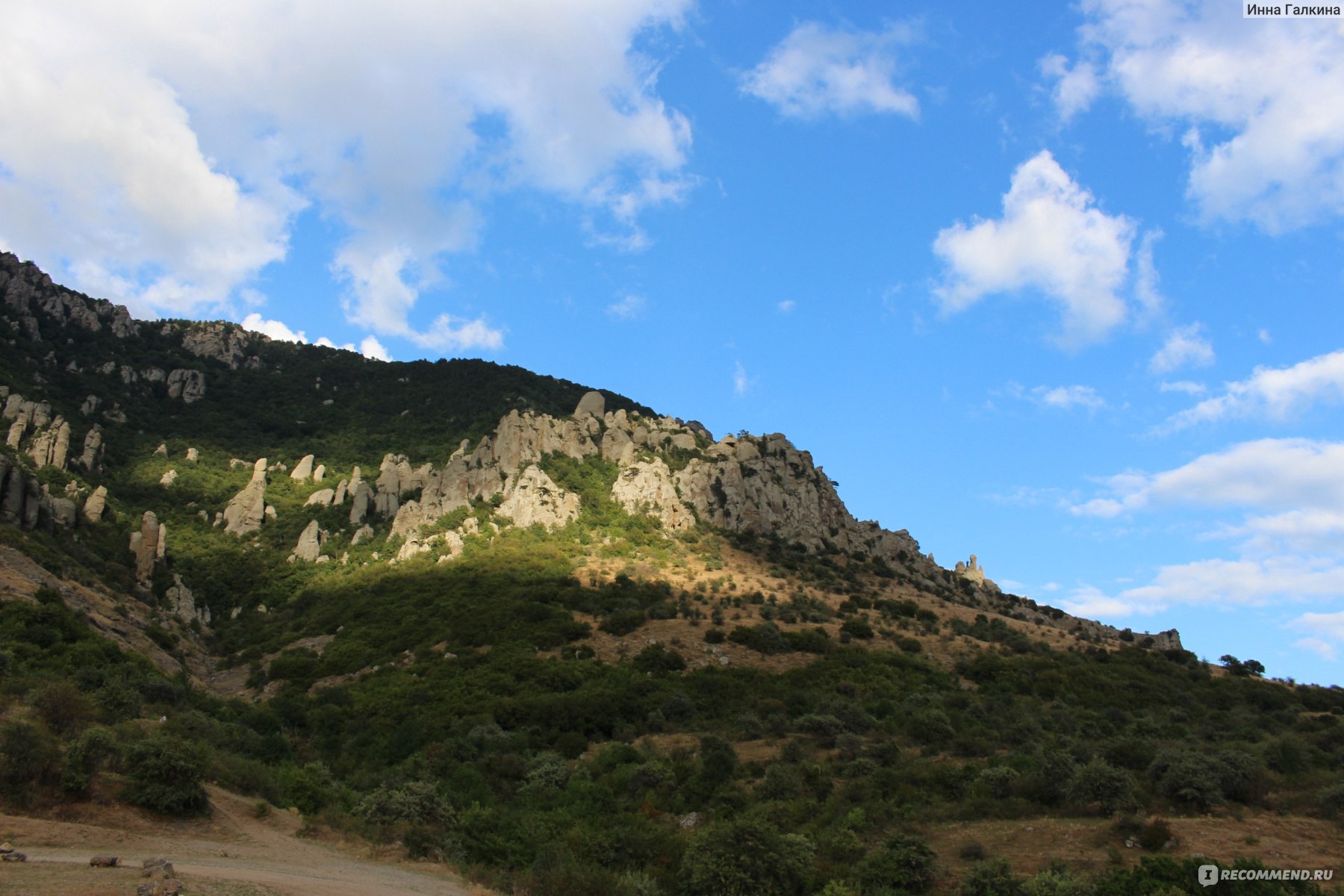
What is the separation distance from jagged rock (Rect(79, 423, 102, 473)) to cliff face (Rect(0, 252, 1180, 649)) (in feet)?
0.53

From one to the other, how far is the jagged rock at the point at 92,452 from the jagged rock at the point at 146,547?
482 inches

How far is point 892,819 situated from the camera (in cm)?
2066

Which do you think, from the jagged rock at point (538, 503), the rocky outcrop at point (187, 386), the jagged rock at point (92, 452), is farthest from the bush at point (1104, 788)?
the rocky outcrop at point (187, 386)

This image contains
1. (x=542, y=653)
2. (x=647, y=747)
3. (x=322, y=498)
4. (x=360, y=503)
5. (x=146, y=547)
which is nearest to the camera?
(x=647, y=747)

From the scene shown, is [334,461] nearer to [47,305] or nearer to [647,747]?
[47,305]

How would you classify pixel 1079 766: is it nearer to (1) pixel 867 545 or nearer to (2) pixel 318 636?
(2) pixel 318 636

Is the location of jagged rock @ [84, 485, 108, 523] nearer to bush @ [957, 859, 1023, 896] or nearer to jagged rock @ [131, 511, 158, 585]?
jagged rock @ [131, 511, 158, 585]

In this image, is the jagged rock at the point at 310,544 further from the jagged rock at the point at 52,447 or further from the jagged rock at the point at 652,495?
the jagged rock at the point at 652,495

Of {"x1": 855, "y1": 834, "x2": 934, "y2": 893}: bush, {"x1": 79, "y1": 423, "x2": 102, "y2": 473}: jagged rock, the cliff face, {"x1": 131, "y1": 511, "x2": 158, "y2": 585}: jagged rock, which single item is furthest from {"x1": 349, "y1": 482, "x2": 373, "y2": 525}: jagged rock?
{"x1": 855, "y1": 834, "x2": 934, "y2": 893}: bush

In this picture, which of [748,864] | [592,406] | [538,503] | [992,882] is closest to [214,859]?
[748,864]

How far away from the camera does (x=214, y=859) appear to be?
1430 cm

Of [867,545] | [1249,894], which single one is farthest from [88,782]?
[867,545]

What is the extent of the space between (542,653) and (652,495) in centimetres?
2905

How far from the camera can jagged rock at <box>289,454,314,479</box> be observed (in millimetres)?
79400
